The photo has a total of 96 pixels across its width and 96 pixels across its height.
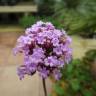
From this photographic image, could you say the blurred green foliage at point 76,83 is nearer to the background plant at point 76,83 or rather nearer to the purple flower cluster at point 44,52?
the background plant at point 76,83

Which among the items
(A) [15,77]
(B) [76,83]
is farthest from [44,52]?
(A) [15,77]

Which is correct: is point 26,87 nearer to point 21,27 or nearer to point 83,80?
→ point 83,80

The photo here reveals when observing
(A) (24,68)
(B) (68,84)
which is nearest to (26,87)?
(B) (68,84)

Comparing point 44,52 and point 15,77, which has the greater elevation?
point 15,77

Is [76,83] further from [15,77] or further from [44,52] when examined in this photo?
[15,77]

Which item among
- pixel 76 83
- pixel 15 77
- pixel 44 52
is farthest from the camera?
pixel 15 77
